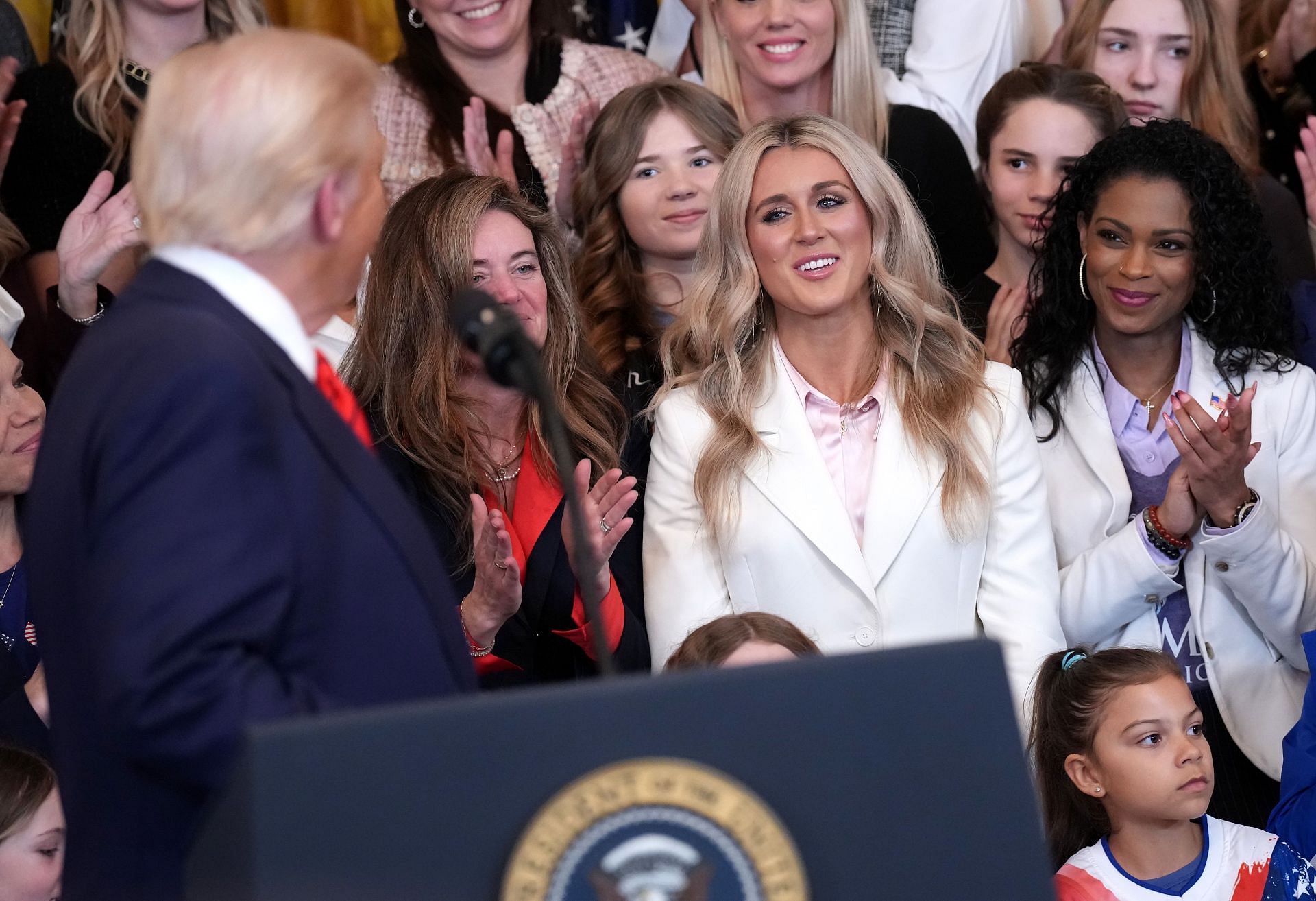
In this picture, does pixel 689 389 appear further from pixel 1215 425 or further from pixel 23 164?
pixel 23 164

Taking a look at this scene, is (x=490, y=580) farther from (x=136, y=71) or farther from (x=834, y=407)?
(x=136, y=71)

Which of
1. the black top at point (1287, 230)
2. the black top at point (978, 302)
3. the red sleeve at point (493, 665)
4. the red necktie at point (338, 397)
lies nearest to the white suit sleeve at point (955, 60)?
the black top at point (978, 302)

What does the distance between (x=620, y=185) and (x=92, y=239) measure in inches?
43.0

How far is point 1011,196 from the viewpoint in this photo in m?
3.64

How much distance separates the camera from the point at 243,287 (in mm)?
1454

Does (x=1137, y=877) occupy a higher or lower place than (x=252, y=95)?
lower

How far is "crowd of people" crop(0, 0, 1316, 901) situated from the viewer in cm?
141

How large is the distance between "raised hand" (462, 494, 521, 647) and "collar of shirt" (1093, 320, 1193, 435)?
49.8 inches

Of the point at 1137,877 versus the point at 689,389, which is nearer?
the point at 1137,877

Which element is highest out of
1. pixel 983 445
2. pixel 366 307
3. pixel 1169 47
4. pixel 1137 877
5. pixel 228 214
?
pixel 1169 47

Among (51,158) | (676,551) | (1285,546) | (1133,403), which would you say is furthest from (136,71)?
(1285,546)

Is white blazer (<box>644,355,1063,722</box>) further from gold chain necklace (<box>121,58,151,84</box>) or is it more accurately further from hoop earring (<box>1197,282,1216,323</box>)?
gold chain necklace (<box>121,58,151,84</box>)

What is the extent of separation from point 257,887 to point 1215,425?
2.14 m

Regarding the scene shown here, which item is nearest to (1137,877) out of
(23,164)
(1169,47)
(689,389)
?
(689,389)
